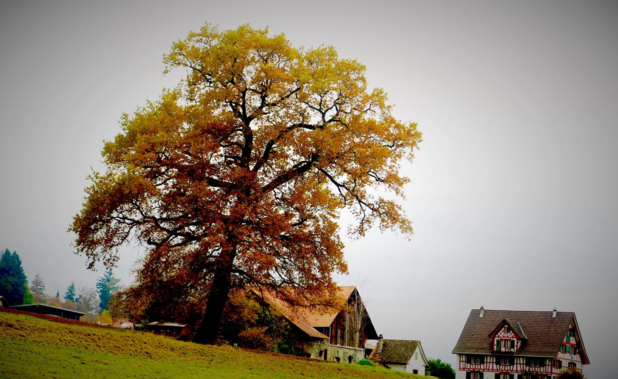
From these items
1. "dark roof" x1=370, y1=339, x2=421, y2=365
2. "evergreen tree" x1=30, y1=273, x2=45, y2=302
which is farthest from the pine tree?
"dark roof" x1=370, y1=339, x2=421, y2=365

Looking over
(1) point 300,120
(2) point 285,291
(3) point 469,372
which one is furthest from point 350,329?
(1) point 300,120

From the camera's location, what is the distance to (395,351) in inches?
2549

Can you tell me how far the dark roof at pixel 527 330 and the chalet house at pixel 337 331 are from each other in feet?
48.1

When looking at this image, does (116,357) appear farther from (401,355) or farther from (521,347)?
(521,347)

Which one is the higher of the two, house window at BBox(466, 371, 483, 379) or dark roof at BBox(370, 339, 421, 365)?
dark roof at BBox(370, 339, 421, 365)

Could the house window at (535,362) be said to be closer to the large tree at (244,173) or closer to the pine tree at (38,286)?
the large tree at (244,173)

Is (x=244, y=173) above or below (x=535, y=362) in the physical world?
above

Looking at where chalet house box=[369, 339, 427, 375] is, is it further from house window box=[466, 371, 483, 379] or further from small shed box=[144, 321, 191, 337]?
small shed box=[144, 321, 191, 337]

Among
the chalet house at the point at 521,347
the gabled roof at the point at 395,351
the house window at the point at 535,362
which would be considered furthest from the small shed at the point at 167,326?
the house window at the point at 535,362

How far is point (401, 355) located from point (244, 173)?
160ft

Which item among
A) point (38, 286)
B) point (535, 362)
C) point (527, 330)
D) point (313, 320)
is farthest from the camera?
point (38, 286)

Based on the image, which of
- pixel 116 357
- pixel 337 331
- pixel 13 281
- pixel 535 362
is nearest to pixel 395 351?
pixel 535 362

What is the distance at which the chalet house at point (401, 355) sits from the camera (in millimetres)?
63062

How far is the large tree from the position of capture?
71.8 feet
